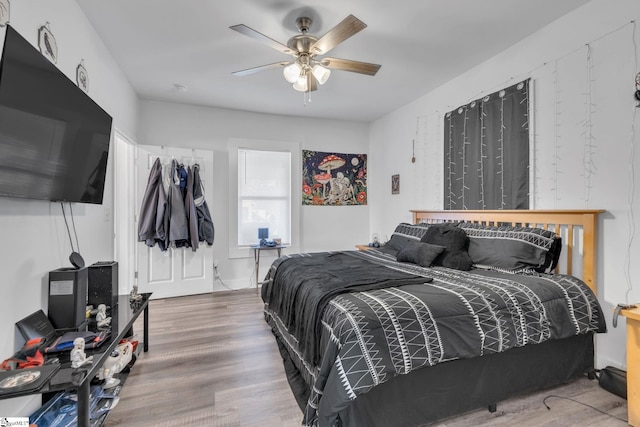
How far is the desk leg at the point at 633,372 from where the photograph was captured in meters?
1.58

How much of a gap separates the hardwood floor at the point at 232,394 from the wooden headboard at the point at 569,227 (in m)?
0.77

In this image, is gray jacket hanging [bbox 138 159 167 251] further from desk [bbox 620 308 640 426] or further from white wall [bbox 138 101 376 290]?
desk [bbox 620 308 640 426]

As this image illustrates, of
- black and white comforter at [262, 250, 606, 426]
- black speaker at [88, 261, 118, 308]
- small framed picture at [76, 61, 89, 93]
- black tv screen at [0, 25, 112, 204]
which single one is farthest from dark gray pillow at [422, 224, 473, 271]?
small framed picture at [76, 61, 89, 93]

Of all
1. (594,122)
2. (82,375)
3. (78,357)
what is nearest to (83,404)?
(82,375)

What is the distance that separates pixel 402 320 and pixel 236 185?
3494 millimetres

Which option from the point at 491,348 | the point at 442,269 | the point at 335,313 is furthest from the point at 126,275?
the point at 491,348

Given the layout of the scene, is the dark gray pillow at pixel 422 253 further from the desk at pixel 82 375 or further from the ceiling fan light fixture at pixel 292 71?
the desk at pixel 82 375

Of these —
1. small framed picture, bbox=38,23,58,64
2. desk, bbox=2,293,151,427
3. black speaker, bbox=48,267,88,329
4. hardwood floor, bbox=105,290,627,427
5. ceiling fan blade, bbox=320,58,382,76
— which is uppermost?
ceiling fan blade, bbox=320,58,382,76

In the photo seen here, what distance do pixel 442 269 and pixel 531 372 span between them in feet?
2.77

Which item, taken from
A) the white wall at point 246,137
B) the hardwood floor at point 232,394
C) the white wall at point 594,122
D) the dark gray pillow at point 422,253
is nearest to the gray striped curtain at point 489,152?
the white wall at point 594,122

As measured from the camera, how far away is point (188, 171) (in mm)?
3971

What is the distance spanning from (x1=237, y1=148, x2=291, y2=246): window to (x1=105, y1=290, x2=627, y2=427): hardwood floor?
1990mm

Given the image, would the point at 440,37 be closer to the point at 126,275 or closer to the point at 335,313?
the point at 335,313

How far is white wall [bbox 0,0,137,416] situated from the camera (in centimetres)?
140
